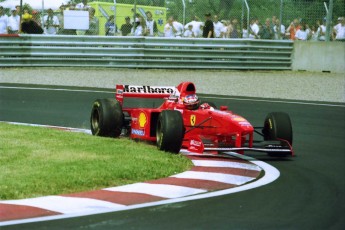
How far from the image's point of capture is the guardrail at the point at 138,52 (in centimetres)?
2347

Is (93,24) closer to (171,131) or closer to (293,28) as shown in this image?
(293,28)

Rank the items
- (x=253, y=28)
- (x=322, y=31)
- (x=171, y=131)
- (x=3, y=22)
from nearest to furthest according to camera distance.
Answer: (x=171, y=131) → (x=3, y=22) → (x=253, y=28) → (x=322, y=31)

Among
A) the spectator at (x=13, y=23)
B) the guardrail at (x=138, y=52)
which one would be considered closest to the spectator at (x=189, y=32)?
the guardrail at (x=138, y=52)

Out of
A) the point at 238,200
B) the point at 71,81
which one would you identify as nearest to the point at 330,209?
the point at 238,200

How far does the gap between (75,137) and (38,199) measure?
13.2 ft

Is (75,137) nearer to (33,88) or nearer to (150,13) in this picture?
(33,88)

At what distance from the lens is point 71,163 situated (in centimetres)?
905

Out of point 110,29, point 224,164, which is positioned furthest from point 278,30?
point 224,164

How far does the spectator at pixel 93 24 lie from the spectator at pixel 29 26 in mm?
1457

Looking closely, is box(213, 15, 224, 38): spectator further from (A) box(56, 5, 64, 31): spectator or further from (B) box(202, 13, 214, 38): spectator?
(A) box(56, 5, 64, 31): spectator

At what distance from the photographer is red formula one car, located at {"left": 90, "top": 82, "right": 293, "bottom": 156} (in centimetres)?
1016

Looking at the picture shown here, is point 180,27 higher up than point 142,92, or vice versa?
point 180,27

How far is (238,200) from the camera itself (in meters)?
7.56

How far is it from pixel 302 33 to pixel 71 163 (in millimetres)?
20232
